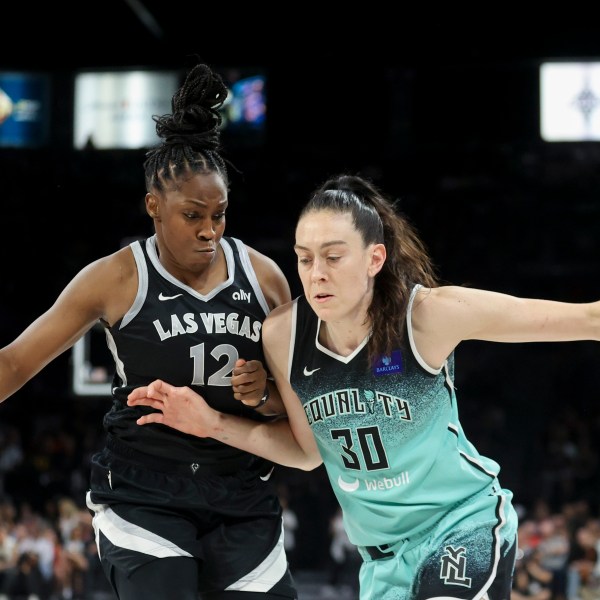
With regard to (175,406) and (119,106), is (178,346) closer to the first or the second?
(175,406)

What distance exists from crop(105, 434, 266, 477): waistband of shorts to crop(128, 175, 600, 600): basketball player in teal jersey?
15cm

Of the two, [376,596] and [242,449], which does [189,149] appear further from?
[376,596]

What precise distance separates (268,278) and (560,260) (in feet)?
23.1

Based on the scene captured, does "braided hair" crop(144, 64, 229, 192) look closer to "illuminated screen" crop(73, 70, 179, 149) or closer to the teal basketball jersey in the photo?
the teal basketball jersey

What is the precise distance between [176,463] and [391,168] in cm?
691

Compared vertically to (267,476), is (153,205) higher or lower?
higher

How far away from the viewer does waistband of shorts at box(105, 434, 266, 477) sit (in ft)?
8.32

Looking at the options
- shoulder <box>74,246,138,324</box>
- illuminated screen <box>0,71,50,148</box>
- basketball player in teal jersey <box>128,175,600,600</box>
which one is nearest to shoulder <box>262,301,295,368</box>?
basketball player in teal jersey <box>128,175,600,600</box>

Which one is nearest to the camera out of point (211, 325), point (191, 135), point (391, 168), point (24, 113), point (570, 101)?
point (211, 325)

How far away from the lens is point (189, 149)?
8.54 ft

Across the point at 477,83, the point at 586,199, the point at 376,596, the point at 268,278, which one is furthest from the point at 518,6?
the point at 376,596

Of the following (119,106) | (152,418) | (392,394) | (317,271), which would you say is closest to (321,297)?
(317,271)

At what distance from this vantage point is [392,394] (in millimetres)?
2324

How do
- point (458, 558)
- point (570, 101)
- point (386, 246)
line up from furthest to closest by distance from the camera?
point (570, 101) → point (386, 246) → point (458, 558)
